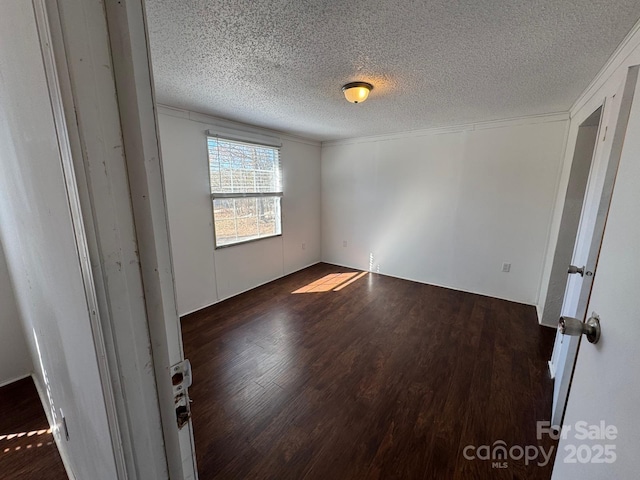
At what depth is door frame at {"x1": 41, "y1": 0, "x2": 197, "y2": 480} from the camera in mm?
413

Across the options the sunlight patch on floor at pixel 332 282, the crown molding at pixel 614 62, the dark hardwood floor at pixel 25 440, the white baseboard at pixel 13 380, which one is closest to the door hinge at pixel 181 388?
the dark hardwood floor at pixel 25 440

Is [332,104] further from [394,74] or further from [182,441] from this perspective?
[182,441]

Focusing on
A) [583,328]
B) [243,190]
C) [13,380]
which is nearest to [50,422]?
[13,380]

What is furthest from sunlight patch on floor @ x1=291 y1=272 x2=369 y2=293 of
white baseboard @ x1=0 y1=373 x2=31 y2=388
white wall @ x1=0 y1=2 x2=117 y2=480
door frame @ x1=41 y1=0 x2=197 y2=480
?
door frame @ x1=41 y1=0 x2=197 y2=480

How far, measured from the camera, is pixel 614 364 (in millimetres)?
625

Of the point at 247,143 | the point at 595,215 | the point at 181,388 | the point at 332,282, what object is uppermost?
the point at 247,143

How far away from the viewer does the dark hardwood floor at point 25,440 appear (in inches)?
55.8

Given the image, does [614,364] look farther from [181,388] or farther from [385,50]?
[385,50]

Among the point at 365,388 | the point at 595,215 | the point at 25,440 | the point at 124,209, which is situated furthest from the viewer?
the point at 365,388

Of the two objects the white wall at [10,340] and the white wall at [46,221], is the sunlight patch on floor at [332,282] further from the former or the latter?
the white wall at [46,221]

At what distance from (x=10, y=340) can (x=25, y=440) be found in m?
0.85

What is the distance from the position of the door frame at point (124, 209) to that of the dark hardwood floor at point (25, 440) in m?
1.50

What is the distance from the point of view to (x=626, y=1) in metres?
1.12

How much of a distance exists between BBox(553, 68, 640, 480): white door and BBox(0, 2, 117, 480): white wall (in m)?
1.09
